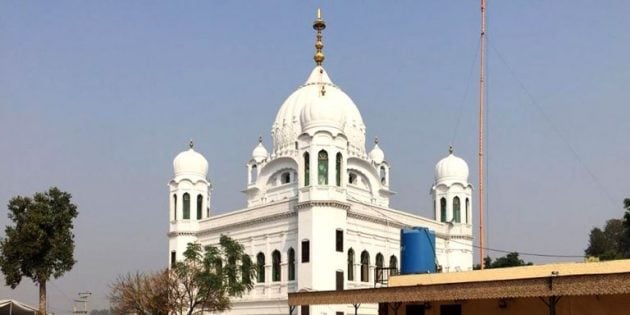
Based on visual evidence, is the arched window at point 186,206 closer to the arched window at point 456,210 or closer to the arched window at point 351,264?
the arched window at point 351,264

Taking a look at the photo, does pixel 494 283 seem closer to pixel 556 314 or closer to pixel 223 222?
pixel 556 314

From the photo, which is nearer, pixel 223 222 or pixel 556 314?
pixel 556 314

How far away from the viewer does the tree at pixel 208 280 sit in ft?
117

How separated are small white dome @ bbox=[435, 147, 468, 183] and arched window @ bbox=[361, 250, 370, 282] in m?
11.4

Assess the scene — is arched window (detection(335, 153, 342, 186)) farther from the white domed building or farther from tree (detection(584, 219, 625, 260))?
tree (detection(584, 219, 625, 260))

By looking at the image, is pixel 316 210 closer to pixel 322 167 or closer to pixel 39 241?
pixel 322 167

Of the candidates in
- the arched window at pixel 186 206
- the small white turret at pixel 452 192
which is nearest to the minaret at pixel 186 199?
the arched window at pixel 186 206

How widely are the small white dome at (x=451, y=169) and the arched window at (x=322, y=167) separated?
13.4m

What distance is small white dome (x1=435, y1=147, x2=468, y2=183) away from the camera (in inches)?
1991

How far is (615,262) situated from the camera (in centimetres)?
1922

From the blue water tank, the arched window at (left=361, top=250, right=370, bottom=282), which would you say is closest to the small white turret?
the arched window at (left=361, top=250, right=370, bottom=282)

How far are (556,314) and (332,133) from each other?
2166 centimetres

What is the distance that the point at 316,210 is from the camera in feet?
126

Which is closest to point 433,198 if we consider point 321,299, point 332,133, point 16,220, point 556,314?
point 332,133
